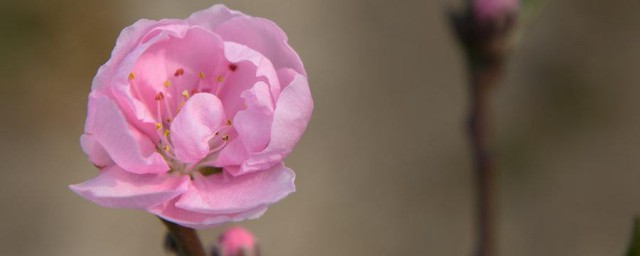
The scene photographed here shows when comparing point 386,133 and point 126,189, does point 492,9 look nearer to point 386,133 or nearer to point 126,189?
point 126,189

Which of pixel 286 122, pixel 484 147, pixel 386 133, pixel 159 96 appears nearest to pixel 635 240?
pixel 484 147

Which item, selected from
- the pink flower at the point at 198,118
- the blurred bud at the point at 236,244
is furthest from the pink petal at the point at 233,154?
the blurred bud at the point at 236,244

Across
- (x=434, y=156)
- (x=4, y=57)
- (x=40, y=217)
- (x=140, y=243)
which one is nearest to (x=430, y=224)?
(x=434, y=156)

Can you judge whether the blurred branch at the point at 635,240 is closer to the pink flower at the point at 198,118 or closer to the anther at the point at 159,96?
the pink flower at the point at 198,118

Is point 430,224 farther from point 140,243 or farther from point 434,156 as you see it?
point 140,243

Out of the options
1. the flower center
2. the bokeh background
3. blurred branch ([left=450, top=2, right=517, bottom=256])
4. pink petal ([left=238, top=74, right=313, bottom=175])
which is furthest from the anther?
the bokeh background

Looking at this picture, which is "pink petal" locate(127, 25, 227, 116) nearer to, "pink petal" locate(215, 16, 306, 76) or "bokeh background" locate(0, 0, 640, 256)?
"pink petal" locate(215, 16, 306, 76)

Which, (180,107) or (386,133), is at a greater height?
(180,107)

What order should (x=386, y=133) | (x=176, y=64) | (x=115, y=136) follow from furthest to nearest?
(x=386, y=133)
(x=176, y=64)
(x=115, y=136)
